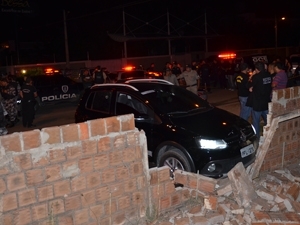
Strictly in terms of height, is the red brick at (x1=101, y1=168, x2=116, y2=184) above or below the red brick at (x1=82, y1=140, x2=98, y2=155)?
below

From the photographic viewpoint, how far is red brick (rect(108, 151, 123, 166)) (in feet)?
15.1

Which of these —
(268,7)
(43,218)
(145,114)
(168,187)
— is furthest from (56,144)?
(268,7)

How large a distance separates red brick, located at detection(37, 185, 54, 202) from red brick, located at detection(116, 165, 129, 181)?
0.79m

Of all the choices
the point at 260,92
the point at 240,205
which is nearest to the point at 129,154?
the point at 240,205

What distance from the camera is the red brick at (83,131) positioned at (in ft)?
14.3

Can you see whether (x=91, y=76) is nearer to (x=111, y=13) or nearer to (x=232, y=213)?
(x=232, y=213)

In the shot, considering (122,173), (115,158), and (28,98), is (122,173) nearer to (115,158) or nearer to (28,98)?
(115,158)

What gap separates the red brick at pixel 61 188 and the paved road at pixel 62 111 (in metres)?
9.09

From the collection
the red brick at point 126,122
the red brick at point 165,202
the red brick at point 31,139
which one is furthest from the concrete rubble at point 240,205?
the red brick at point 31,139

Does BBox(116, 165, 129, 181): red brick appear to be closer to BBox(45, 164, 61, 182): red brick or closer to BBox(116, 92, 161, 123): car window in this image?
BBox(45, 164, 61, 182): red brick

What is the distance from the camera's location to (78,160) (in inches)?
172

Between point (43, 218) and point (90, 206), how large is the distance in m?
0.53

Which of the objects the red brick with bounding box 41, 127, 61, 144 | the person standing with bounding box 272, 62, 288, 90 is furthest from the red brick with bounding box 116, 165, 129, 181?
the person standing with bounding box 272, 62, 288, 90

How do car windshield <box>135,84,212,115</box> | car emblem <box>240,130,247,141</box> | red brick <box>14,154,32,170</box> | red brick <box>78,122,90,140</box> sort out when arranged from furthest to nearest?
car windshield <box>135,84,212,115</box>
car emblem <box>240,130,247,141</box>
red brick <box>78,122,90,140</box>
red brick <box>14,154,32,170</box>
